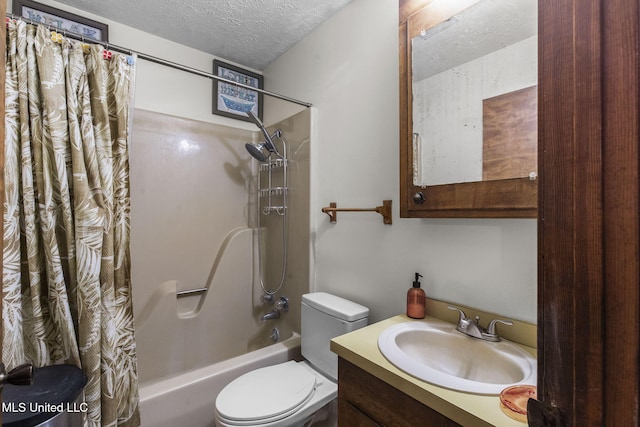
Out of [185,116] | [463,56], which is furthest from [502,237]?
[185,116]

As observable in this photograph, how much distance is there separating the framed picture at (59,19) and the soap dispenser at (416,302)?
2084mm

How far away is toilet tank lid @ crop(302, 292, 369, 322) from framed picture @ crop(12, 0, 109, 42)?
1848mm

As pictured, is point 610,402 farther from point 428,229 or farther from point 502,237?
point 428,229

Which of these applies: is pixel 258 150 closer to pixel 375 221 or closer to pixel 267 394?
pixel 375 221

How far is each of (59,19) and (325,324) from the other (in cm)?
229

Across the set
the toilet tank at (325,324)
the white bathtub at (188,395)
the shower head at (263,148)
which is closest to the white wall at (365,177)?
the toilet tank at (325,324)

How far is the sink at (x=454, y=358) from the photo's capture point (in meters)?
0.76

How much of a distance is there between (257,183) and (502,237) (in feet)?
6.09

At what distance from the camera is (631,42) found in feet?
1.02

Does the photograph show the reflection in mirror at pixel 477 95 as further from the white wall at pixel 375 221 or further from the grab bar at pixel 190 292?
the grab bar at pixel 190 292

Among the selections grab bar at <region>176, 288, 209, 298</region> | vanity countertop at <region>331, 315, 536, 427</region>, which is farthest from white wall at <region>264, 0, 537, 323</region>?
grab bar at <region>176, 288, 209, 298</region>

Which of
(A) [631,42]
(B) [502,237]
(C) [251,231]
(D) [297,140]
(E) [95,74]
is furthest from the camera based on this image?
(C) [251,231]

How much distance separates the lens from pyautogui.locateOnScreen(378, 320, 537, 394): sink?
2.51 ft

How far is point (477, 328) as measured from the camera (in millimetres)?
997
